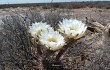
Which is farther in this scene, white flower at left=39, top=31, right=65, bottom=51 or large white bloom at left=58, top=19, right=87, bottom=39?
large white bloom at left=58, top=19, right=87, bottom=39

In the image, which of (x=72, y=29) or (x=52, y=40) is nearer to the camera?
(x=52, y=40)

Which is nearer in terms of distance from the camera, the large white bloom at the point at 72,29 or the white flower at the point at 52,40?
the white flower at the point at 52,40

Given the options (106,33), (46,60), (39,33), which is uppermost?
(39,33)

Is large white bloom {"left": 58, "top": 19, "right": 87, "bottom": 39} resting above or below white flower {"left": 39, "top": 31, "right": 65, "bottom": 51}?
above

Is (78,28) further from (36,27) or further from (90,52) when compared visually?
(90,52)

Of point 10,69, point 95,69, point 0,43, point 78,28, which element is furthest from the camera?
point 0,43

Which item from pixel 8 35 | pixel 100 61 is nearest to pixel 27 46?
pixel 8 35

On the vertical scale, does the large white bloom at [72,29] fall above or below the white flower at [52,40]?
above

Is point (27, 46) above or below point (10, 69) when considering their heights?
above
